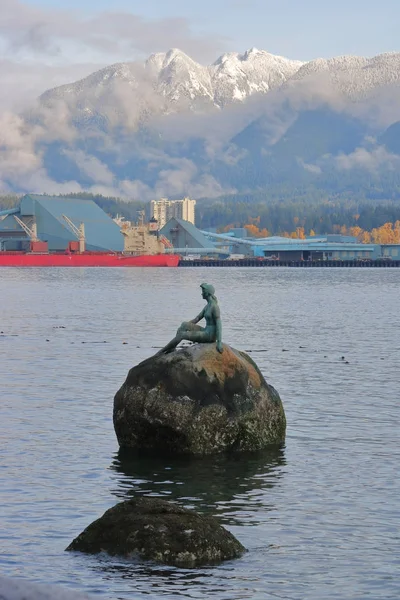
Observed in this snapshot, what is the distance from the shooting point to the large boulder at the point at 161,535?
1445 cm

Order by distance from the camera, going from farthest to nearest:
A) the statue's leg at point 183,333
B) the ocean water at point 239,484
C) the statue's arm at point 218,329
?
the statue's leg at point 183,333 → the statue's arm at point 218,329 → the ocean water at point 239,484

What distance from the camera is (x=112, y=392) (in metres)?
32.9

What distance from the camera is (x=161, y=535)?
14461 mm

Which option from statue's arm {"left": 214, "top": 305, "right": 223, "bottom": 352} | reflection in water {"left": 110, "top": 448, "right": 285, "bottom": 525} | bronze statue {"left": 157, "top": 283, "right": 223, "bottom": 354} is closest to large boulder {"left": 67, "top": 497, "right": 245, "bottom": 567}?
reflection in water {"left": 110, "top": 448, "right": 285, "bottom": 525}

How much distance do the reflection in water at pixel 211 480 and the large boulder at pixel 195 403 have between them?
12.9 inches

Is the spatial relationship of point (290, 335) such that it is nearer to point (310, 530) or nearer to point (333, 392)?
point (333, 392)

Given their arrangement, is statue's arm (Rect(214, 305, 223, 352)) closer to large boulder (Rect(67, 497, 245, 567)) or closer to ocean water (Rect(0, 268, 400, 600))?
ocean water (Rect(0, 268, 400, 600))

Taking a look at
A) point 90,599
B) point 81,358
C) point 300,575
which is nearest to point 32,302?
point 81,358

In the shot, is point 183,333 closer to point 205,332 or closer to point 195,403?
point 205,332

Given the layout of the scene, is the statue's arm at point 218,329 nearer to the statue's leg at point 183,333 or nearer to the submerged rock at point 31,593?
the statue's leg at point 183,333

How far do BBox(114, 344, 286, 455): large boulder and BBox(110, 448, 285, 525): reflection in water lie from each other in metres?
0.33

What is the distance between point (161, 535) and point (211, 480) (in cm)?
584

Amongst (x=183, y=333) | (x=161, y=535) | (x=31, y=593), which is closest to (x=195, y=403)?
(x=183, y=333)

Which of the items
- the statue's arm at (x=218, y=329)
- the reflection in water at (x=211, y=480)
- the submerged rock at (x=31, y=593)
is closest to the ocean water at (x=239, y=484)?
the reflection in water at (x=211, y=480)
